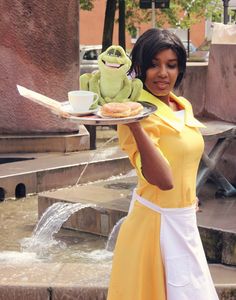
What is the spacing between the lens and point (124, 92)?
9.29 ft

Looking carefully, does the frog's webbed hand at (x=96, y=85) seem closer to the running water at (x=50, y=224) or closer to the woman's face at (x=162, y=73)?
the woman's face at (x=162, y=73)

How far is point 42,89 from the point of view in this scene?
9078mm

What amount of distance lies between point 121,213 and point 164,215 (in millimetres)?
2850

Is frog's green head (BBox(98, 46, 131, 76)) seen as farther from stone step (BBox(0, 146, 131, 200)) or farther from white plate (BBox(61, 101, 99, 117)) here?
stone step (BBox(0, 146, 131, 200))

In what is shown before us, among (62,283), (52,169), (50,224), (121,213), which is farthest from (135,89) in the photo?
(52,169)

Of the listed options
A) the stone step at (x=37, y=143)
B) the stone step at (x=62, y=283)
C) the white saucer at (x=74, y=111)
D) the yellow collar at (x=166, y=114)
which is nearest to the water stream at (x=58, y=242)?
the stone step at (x=62, y=283)

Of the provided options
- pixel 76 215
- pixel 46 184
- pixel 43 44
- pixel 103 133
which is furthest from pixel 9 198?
pixel 103 133

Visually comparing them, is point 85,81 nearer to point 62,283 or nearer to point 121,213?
point 62,283

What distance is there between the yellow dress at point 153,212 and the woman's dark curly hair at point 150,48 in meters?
0.10

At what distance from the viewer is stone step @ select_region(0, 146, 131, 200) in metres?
7.65

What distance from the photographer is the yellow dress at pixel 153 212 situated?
9.46ft

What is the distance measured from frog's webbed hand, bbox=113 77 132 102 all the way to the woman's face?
138 mm

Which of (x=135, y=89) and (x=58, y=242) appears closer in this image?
(x=135, y=89)

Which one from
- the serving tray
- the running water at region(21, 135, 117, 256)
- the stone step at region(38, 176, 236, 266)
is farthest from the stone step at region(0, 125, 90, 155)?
the serving tray
